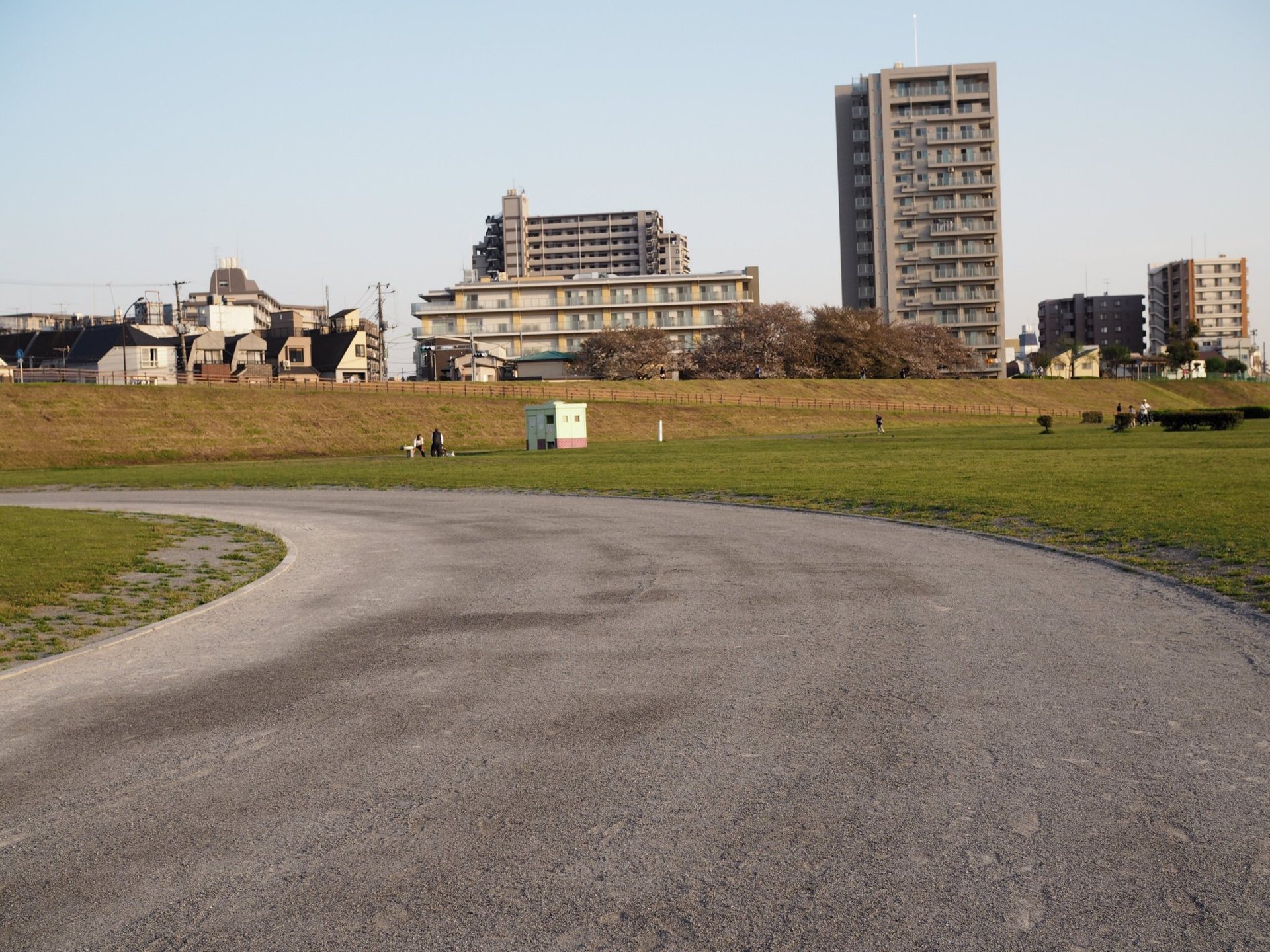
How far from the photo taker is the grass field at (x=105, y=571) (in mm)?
11680

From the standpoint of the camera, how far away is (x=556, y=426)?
5956 cm

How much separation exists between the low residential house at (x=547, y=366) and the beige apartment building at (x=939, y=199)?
118 ft

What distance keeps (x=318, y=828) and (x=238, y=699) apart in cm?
317

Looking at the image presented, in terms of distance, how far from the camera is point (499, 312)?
12738 cm

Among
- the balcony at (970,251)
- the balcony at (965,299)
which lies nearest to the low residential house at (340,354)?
the balcony at (965,299)

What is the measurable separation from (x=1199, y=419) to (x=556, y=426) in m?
31.6

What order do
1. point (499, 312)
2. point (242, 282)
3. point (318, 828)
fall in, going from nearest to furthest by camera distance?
point (318, 828) < point (499, 312) < point (242, 282)

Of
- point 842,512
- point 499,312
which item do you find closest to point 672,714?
point 842,512

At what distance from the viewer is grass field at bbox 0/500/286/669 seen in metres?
11.7

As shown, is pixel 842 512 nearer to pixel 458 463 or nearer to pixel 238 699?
pixel 238 699

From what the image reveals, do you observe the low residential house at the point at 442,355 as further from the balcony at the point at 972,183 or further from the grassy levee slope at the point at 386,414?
the balcony at the point at 972,183

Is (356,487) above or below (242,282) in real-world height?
below

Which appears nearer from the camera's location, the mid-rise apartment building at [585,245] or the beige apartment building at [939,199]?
the beige apartment building at [939,199]

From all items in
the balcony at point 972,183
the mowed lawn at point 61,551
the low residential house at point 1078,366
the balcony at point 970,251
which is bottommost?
the mowed lawn at point 61,551
